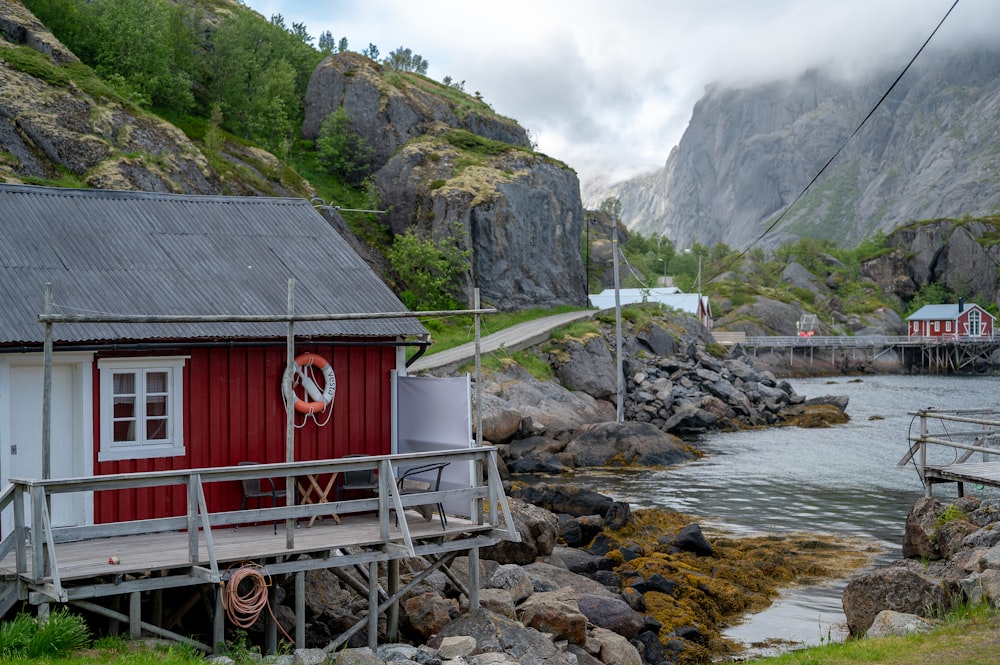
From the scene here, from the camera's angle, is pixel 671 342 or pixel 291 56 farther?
pixel 291 56

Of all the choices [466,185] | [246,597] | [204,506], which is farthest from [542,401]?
[204,506]

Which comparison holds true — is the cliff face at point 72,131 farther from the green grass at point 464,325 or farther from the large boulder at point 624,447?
the large boulder at point 624,447

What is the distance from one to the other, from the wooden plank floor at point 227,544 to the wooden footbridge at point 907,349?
93.6 meters

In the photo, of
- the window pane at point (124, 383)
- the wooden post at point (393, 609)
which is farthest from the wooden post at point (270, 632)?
the window pane at point (124, 383)

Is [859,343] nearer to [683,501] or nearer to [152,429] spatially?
[683,501]

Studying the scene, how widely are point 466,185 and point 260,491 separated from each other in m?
46.2

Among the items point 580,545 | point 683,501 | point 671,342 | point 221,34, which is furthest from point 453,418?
point 221,34

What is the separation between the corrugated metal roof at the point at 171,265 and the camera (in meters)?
13.6

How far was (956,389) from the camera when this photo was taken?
80.9m

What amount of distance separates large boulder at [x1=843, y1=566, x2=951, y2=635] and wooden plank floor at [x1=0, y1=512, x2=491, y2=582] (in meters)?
6.69

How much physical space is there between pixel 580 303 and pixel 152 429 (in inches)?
2124

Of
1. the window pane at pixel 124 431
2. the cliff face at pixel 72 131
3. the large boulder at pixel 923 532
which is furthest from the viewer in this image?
the cliff face at pixel 72 131

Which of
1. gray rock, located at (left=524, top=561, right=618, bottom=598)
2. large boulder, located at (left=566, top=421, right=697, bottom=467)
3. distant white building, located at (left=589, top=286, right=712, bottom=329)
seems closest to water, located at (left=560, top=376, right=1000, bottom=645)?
large boulder, located at (left=566, top=421, right=697, bottom=467)

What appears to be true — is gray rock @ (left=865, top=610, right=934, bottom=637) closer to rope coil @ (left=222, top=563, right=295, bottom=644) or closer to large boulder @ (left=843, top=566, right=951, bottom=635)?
large boulder @ (left=843, top=566, right=951, bottom=635)
